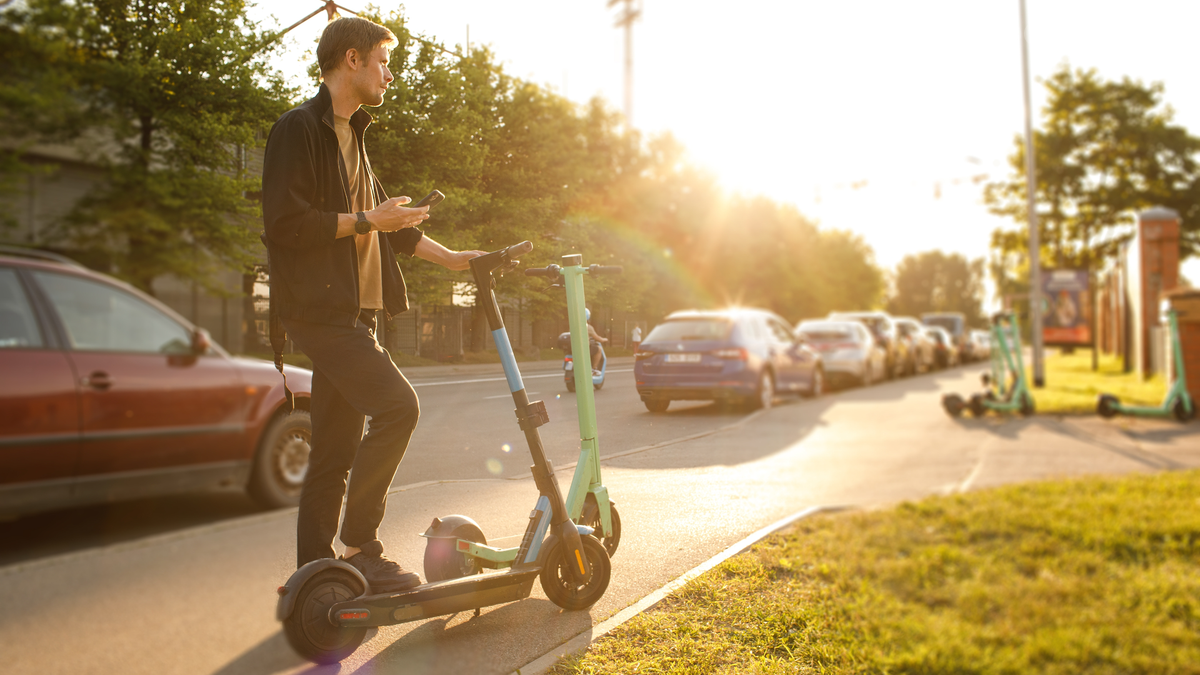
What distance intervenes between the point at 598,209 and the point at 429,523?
1077 millimetres

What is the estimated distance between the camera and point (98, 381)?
1.33 m

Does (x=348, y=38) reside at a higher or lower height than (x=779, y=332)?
higher

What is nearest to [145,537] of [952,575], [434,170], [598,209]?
[434,170]

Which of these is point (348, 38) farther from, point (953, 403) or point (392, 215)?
point (953, 403)

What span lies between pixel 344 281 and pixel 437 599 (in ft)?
2.25

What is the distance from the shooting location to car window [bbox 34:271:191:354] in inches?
50.2

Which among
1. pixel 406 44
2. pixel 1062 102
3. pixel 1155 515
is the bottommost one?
pixel 1155 515

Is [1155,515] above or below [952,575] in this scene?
above

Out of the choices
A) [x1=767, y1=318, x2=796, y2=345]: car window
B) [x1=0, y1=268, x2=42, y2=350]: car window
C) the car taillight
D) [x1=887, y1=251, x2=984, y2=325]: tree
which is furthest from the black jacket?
[x1=887, y1=251, x2=984, y2=325]: tree

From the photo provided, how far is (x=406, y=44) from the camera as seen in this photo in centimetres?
173

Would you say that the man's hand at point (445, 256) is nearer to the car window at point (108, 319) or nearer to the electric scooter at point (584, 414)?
the electric scooter at point (584, 414)

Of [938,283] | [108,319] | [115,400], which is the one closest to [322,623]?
[115,400]

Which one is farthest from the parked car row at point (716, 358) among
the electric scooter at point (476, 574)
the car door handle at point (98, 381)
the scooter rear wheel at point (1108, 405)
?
the scooter rear wheel at point (1108, 405)

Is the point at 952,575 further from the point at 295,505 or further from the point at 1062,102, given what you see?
the point at 295,505
